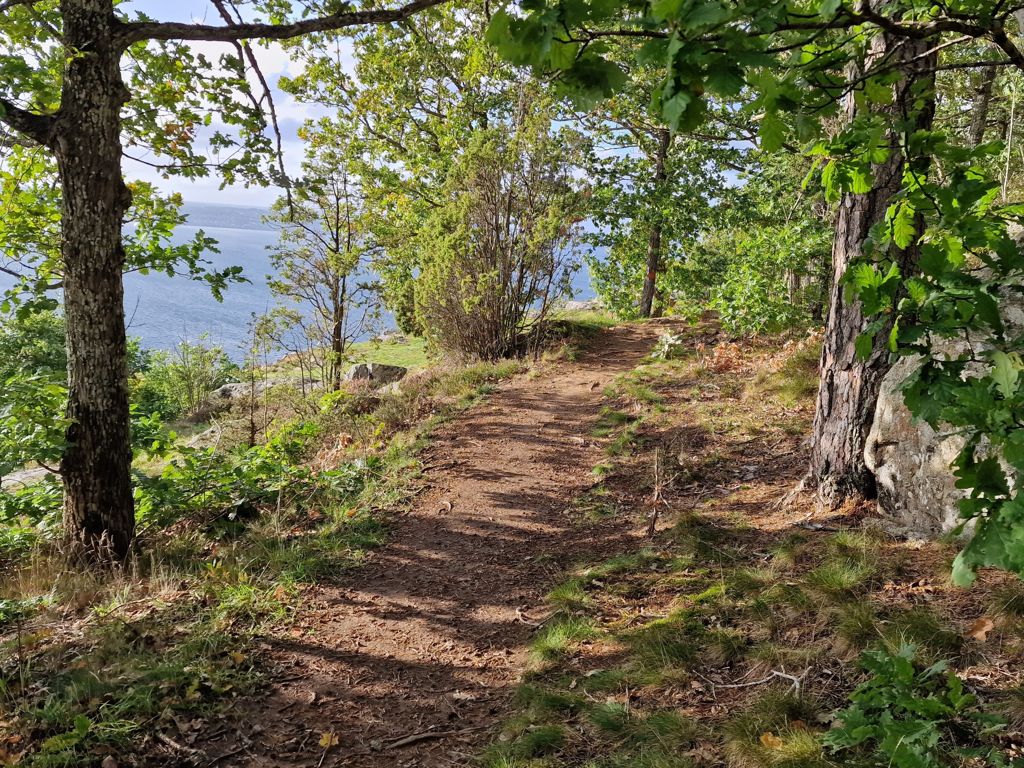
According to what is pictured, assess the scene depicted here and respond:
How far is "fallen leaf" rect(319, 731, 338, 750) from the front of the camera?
320cm

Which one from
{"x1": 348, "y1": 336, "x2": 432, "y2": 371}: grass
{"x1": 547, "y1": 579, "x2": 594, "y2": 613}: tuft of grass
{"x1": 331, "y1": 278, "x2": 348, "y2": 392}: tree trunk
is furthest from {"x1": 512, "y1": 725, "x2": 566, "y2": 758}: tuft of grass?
{"x1": 348, "y1": 336, "x2": 432, "y2": 371}: grass

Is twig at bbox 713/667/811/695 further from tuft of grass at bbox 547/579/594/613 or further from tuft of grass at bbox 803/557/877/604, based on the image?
tuft of grass at bbox 547/579/594/613

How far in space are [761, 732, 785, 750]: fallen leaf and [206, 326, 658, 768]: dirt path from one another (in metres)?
1.39

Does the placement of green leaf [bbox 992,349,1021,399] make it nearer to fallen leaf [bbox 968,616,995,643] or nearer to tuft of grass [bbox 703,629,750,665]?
fallen leaf [bbox 968,616,995,643]

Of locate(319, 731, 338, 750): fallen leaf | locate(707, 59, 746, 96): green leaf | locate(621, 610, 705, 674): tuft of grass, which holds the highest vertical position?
locate(707, 59, 746, 96): green leaf

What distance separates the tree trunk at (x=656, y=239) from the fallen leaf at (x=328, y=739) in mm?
12424

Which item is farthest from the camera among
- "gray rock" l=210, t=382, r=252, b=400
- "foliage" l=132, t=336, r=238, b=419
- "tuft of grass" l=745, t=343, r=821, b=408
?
"gray rock" l=210, t=382, r=252, b=400

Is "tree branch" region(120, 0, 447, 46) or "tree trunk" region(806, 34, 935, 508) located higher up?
"tree branch" region(120, 0, 447, 46)

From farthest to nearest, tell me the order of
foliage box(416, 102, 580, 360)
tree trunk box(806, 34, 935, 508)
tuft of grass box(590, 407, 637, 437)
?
foliage box(416, 102, 580, 360), tuft of grass box(590, 407, 637, 437), tree trunk box(806, 34, 935, 508)

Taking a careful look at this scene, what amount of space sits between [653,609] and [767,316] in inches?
238

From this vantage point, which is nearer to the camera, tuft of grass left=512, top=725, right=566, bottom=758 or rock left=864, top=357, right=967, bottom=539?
tuft of grass left=512, top=725, right=566, bottom=758

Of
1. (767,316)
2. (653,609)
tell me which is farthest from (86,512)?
(767,316)

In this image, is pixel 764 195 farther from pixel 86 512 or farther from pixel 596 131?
pixel 86 512

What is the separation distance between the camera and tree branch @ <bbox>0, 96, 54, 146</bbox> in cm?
431
